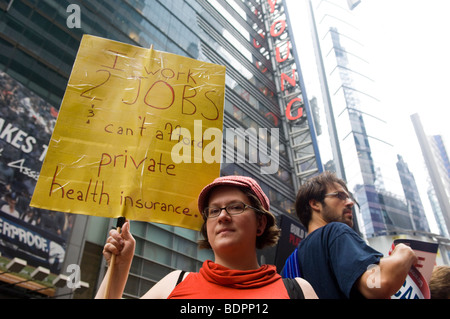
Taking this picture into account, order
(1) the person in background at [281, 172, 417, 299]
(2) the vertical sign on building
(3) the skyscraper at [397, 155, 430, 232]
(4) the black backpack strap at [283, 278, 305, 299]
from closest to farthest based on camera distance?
(4) the black backpack strap at [283, 278, 305, 299], (1) the person in background at [281, 172, 417, 299], (2) the vertical sign on building, (3) the skyscraper at [397, 155, 430, 232]

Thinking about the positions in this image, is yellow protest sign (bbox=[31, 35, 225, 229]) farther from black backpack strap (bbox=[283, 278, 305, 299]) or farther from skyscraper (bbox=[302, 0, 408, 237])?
skyscraper (bbox=[302, 0, 408, 237])

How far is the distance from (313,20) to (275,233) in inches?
1417

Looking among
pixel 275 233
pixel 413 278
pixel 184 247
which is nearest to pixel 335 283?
pixel 275 233

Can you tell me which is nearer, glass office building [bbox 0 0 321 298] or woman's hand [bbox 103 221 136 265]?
woman's hand [bbox 103 221 136 265]

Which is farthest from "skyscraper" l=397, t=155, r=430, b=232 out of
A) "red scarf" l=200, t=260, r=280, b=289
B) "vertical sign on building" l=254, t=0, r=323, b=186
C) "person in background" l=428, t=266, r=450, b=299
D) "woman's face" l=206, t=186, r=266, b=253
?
"red scarf" l=200, t=260, r=280, b=289

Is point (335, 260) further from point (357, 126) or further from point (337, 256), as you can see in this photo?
point (357, 126)

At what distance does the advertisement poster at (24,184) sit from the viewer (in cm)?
940

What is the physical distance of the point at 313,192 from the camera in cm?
254

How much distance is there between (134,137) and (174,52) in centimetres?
1887

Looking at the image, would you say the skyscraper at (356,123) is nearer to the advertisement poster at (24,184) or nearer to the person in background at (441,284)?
the advertisement poster at (24,184)

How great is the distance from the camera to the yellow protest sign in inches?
87.2

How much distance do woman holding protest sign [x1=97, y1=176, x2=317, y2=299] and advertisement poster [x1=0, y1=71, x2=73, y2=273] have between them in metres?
9.42

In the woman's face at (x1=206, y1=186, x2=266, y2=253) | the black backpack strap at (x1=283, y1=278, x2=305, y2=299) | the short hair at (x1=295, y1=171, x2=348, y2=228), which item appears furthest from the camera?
the short hair at (x1=295, y1=171, x2=348, y2=228)
